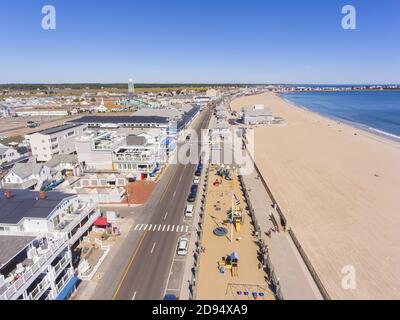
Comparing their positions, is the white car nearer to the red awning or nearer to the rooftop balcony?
the red awning

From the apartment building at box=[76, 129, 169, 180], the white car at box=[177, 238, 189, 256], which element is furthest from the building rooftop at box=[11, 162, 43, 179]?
the white car at box=[177, 238, 189, 256]

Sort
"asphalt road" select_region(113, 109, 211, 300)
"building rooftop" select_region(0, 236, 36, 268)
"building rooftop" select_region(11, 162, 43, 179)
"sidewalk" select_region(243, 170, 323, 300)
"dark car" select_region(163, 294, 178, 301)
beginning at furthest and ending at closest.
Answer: "building rooftop" select_region(11, 162, 43, 179) → "asphalt road" select_region(113, 109, 211, 300) → "sidewalk" select_region(243, 170, 323, 300) → "dark car" select_region(163, 294, 178, 301) → "building rooftop" select_region(0, 236, 36, 268)

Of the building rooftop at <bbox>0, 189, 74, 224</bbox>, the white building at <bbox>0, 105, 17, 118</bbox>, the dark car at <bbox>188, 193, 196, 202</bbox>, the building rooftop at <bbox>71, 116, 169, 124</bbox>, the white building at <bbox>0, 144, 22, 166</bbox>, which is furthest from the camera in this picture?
the white building at <bbox>0, 105, 17, 118</bbox>

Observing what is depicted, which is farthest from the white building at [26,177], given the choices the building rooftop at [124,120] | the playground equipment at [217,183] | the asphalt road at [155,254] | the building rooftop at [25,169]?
the playground equipment at [217,183]

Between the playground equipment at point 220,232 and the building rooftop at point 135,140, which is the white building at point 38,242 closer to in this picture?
the playground equipment at point 220,232

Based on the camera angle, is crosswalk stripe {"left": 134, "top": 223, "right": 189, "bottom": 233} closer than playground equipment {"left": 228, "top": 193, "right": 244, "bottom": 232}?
No

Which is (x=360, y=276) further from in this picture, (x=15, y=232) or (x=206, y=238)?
(x=15, y=232)
